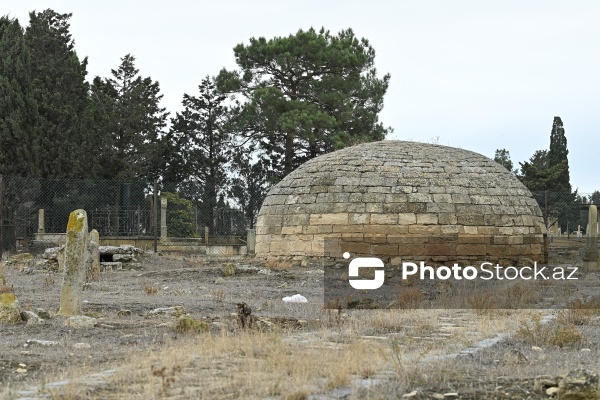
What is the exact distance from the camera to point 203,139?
40.7 metres

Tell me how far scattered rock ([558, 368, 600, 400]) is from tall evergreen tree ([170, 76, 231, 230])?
33.3 m

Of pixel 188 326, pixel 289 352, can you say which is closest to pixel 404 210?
pixel 188 326

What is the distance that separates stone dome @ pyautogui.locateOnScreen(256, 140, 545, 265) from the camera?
1753 cm

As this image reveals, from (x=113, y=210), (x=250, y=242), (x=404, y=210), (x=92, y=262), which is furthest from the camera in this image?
(x=113, y=210)

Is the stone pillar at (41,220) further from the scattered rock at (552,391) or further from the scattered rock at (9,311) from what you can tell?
the scattered rock at (552,391)

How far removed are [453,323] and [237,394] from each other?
207 inches

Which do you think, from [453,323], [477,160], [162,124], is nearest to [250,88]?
[162,124]

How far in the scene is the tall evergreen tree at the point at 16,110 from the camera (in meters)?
30.8

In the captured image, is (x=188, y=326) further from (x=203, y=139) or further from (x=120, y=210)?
(x=203, y=139)

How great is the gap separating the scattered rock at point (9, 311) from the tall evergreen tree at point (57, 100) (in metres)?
23.2

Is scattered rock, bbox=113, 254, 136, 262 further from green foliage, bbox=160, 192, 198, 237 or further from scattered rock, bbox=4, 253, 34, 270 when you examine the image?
green foliage, bbox=160, 192, 198, 237

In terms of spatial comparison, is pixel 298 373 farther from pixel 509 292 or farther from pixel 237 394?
pixel 509 292

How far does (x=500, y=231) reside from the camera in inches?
710

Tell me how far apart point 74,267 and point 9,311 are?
3.89 ft
